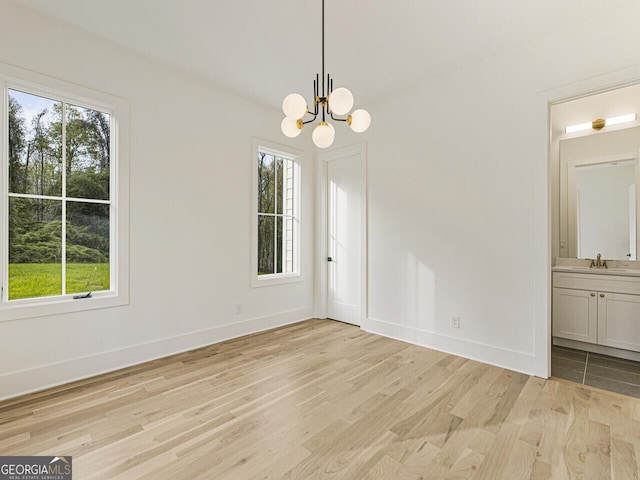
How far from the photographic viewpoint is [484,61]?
3.18 metres

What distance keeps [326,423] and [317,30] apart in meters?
3.04

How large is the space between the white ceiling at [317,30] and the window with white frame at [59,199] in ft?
2.34

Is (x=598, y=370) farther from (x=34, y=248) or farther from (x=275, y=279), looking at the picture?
(x=34, y=248)

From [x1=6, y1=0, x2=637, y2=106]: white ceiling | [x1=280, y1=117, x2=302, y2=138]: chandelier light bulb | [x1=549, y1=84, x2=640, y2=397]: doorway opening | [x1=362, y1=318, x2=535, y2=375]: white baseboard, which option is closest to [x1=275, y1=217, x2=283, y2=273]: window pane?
[x1=362, y1=318, x2=535, y2=375]: white baseboard

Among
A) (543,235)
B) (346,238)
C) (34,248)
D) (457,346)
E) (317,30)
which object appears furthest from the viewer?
(346,238)

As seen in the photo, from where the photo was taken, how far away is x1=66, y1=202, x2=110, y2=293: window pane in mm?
2805

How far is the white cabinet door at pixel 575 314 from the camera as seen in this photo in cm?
349

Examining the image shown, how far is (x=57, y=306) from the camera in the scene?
2.65 metres

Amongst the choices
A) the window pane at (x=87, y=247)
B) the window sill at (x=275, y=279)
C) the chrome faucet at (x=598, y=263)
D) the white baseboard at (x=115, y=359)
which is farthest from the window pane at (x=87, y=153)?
the chrome faucet at (x=598, y=263)

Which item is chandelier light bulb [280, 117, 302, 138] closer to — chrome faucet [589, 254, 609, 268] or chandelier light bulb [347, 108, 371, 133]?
chandelier light bulb [347, 108, 371, 133]

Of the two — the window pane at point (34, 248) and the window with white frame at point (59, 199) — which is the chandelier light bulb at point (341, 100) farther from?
the window pane at point (34, 248)

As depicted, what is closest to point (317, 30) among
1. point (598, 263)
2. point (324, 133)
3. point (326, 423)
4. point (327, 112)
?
point (327, 112)

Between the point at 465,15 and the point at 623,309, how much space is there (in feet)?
10.7

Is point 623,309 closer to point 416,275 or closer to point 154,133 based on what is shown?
point 416,275
